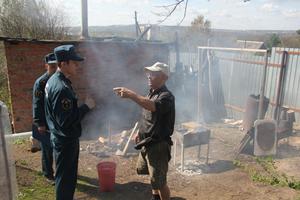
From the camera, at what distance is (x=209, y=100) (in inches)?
433

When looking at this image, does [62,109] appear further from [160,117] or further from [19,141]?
[19,141]

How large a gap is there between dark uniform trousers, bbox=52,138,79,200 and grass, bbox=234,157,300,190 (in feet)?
11.5

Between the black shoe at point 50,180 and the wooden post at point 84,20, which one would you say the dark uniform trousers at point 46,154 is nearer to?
the black shoe at point 50,180

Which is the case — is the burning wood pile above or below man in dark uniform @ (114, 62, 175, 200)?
below

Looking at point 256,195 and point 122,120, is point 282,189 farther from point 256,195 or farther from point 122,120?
point 122,120

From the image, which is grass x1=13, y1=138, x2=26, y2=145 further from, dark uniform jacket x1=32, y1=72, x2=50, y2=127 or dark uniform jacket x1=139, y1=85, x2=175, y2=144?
dark uniform jacket x1=139, y1=85, x2=175, y2=144

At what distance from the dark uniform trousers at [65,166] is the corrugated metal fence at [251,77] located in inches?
277

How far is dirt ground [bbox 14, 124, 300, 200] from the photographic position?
16.8 ft

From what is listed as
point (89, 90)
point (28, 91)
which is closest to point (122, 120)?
point (89, 90)

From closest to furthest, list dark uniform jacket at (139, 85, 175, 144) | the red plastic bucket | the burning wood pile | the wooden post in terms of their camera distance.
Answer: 1. dark uniform jacket at (139, 85, 175, 144)
2. the red plastic bucket
3. the burning wood pile
4. the wooden post

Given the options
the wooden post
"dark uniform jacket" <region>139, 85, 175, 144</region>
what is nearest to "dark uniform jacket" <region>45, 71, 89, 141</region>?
"dark uniform jacket" <region>139, 85, 175, 144</region>

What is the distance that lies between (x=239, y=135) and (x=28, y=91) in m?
6.04

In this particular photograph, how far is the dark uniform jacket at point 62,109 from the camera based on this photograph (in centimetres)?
365

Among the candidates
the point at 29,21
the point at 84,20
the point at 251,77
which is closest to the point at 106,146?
the point at 251,77
